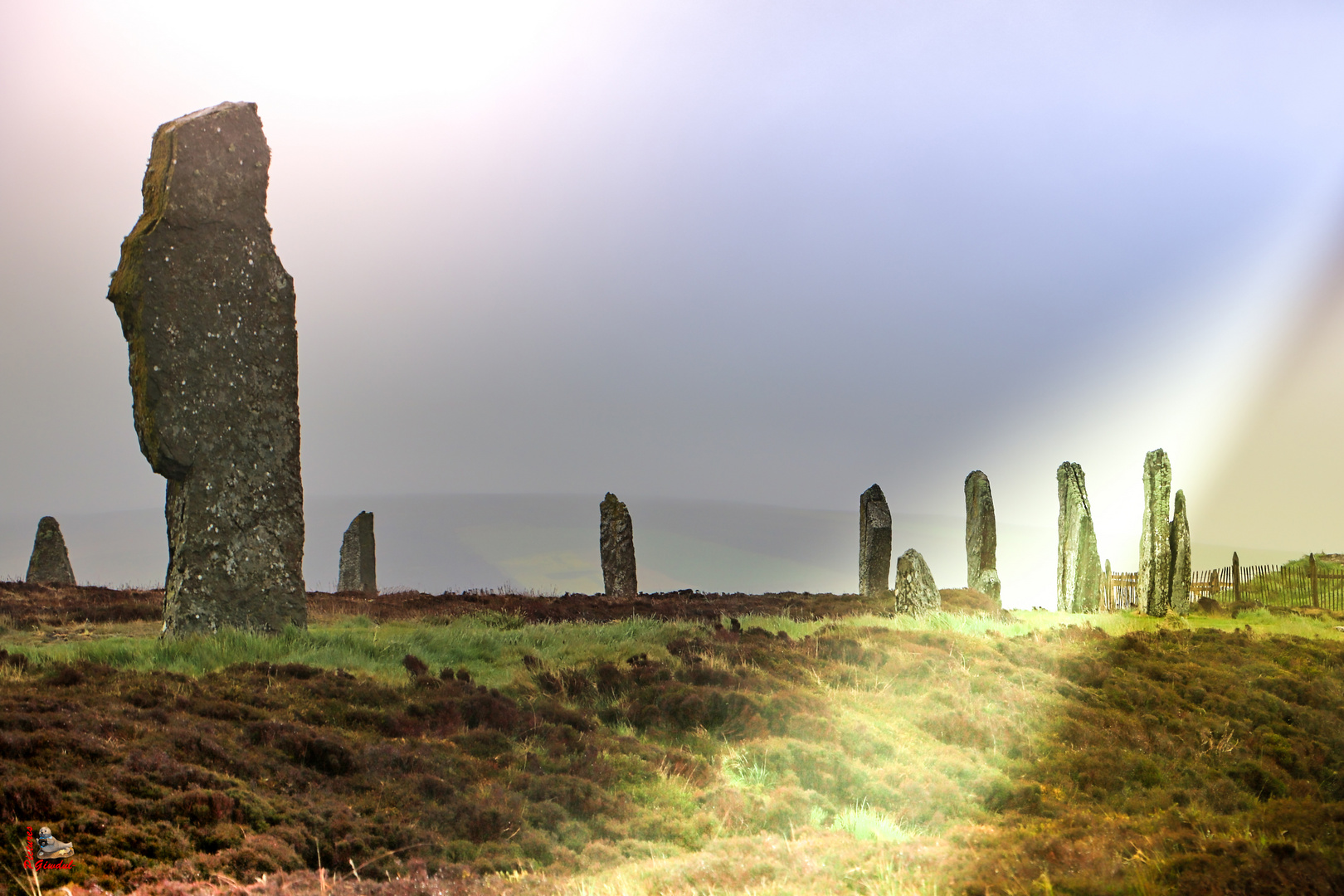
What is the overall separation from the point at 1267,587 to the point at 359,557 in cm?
3447

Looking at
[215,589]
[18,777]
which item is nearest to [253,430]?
[215,589]

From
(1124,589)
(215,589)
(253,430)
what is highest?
(253,430)

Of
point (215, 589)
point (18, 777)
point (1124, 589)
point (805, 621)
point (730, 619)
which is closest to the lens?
point (18, 777)

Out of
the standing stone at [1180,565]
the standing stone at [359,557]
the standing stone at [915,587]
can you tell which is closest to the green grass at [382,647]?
the standing stone at [915,587]

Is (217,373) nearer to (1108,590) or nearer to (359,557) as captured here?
(359,557)

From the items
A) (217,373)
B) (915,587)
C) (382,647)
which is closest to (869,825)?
(382,647)

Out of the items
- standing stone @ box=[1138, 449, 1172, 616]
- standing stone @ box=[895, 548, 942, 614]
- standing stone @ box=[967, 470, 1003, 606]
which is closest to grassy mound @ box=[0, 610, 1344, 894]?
standing stone @ box=[895, 548, 942, 614]

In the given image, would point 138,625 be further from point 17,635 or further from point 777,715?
point 777,715

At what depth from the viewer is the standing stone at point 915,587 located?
19.0 m

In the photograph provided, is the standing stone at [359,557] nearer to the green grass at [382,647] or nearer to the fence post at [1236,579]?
the green grass at [382,647]

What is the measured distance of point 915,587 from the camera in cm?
1902

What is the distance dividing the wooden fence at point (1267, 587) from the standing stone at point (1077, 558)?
609 cm

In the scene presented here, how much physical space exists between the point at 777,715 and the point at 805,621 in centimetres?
928

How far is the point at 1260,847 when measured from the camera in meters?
4.36
